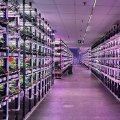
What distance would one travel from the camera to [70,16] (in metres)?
10.1

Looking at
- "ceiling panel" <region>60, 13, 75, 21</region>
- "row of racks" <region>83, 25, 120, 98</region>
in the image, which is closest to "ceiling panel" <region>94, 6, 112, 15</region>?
"row of racks" <region>83, 25, 120, 98</region>

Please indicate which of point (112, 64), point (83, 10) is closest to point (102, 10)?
point (83, 10)

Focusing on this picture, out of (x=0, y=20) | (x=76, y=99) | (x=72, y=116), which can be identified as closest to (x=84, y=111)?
(x=72, y=116)

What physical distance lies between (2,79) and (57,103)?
12.9 ft

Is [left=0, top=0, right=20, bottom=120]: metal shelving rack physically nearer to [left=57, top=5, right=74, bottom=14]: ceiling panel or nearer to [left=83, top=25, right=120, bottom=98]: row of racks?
[left=57, top=5, right=74, bottom=14]: ceiling panel

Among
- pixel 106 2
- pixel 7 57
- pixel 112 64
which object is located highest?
pixel 106 2

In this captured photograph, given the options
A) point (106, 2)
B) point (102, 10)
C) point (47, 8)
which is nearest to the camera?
point (106, 2)

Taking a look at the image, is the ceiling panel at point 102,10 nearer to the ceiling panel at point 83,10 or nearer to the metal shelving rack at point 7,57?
the ceiling panel at point 83,10

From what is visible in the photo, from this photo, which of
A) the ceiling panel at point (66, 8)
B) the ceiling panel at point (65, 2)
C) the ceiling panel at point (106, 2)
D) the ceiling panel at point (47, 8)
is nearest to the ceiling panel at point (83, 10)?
the ceiling panel at point (66, 8)

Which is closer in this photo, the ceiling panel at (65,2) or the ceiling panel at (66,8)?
the ceiling panel at (65,2)

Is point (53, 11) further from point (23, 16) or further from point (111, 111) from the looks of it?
point (111, 111)

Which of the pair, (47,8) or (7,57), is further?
(47,8)

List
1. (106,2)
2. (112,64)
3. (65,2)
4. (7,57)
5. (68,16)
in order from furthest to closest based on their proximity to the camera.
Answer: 1. (112,64)
2. (68,16)
3. (65,2)
4. (106,2)
5. (7,57)

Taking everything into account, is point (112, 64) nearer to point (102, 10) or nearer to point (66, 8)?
point (102, 10)
